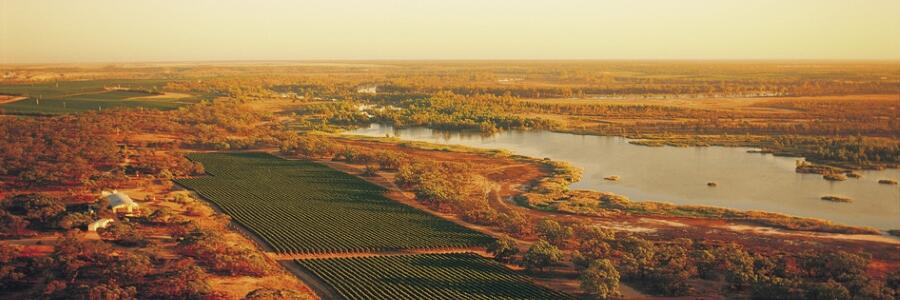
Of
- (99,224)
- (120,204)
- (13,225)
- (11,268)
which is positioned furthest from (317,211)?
(11,268)

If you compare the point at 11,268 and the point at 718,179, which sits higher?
the point at 11,268

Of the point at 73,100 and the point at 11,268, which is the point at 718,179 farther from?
the point at 73,100

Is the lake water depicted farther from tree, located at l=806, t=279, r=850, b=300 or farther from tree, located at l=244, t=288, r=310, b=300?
tree, located at l=244, t=288, r=310, b=300

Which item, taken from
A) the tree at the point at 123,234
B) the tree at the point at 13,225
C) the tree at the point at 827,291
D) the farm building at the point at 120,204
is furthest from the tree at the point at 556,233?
the tree at the point at 13,225

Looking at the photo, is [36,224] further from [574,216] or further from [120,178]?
[574,216]

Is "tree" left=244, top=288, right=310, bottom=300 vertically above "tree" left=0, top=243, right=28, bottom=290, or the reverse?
"tree" left=0, top=243, right=28, bottom=290

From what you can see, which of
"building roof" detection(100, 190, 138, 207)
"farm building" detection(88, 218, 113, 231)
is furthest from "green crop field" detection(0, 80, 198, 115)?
"farm building" detection(88, 218, 113, 231)

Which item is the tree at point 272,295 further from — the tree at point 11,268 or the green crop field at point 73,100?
the green crop field at point 73,100
